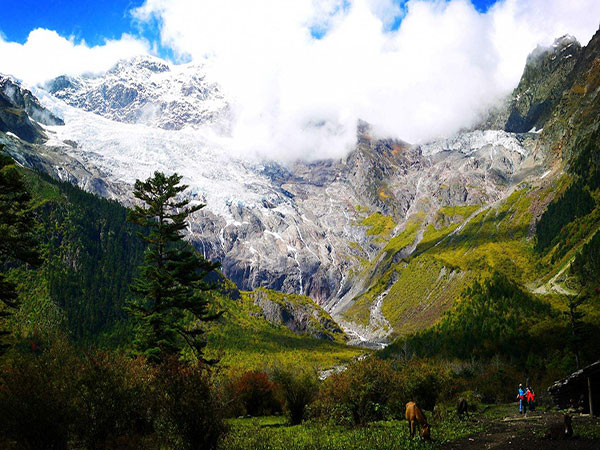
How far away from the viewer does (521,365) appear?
408 ft

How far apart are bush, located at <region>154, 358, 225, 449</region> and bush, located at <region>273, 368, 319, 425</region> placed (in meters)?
24.9

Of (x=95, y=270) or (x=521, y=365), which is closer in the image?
(x=521, y=365)

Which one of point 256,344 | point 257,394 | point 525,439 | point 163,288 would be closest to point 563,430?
point 525,439

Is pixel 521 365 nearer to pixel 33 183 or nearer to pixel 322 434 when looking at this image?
pixel 322 434

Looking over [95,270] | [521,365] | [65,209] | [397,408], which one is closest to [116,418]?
[397,408]

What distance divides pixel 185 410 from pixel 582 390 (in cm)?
3866

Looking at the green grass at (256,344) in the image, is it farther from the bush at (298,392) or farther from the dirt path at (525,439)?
the dirt path at (525,439)

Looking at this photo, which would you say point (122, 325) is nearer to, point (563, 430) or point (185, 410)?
point (185, 410)

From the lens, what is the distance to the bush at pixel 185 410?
62.3 feet

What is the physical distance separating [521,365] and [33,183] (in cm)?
17794

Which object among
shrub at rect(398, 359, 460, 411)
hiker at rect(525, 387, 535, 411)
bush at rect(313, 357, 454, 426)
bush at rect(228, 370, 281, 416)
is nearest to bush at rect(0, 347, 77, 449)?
bush at rect(313, 357, 454, 426)

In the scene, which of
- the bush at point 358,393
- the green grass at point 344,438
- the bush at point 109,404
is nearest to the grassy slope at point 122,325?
the bush at point 358,393

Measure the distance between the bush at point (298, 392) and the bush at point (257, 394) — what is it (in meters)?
12.8

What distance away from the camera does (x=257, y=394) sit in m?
57.2
